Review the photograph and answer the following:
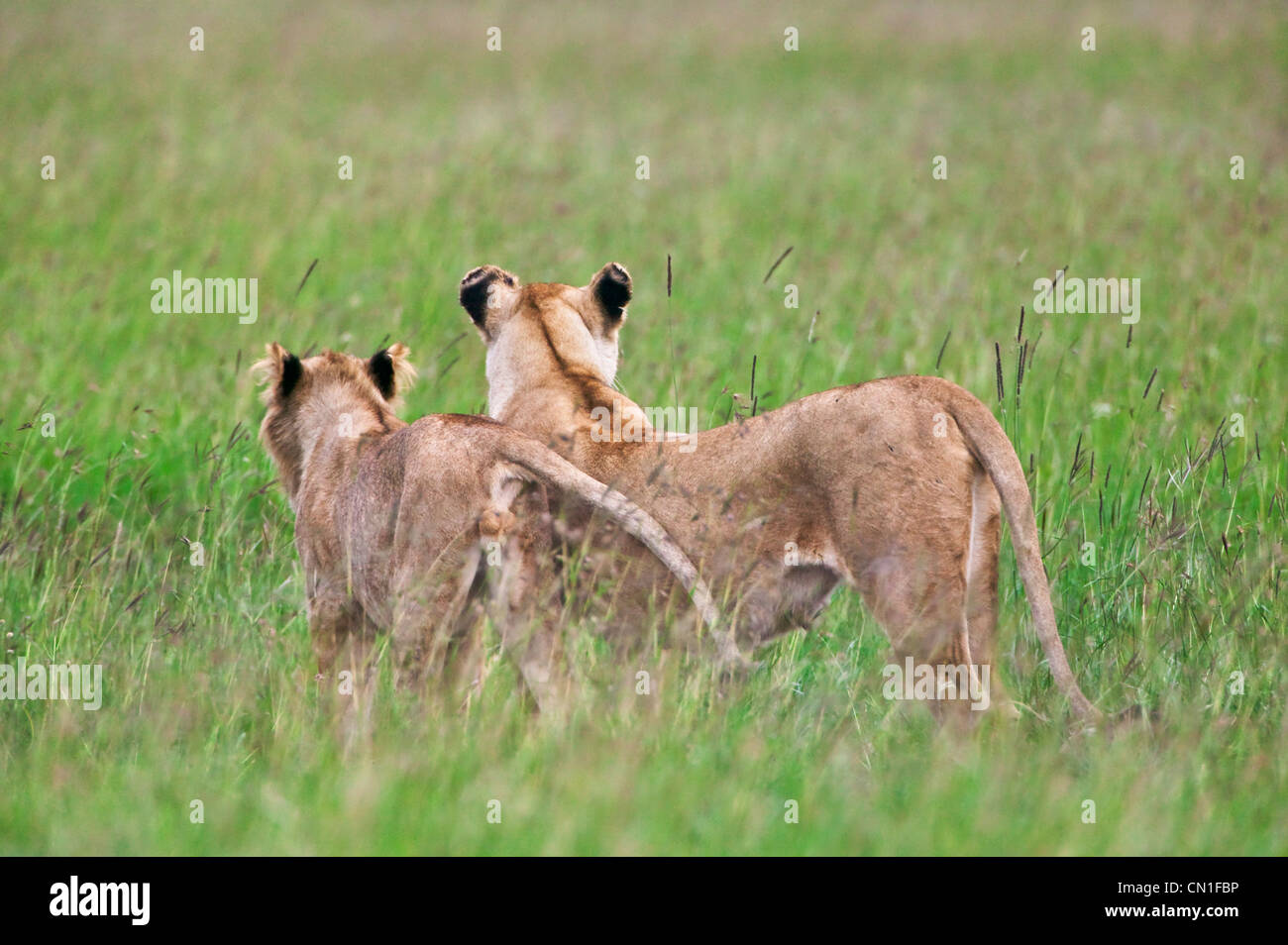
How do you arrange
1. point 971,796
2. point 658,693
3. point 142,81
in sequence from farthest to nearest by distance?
point 142,81 < point 658,693 < point 971,796

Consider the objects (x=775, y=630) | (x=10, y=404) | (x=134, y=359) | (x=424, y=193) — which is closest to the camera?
(x=775, y=630)

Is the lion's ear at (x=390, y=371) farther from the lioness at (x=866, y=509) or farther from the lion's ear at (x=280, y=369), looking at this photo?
the lioness at (x=866, y=509)

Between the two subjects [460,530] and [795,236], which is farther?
[795,236]

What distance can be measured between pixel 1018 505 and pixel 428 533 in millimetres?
1726

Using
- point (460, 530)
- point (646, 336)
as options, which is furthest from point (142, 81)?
point (460, 530)

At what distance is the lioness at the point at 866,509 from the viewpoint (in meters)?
4.24

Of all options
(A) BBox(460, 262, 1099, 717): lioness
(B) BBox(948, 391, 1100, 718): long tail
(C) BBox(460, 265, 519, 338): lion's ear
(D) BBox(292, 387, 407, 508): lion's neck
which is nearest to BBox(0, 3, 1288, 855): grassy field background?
(B) BBox(948, 391, 1100, 718): long tail

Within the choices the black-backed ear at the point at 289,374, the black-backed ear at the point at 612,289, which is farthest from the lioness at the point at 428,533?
the black-backed ear at the point at 612,289

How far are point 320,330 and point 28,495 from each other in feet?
8.52

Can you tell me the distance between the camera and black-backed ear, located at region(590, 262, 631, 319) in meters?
5.60

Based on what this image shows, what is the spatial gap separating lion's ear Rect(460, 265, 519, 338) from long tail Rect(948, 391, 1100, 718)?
2037 millimetres

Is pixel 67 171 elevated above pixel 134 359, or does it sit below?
above

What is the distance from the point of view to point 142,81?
15773mm
